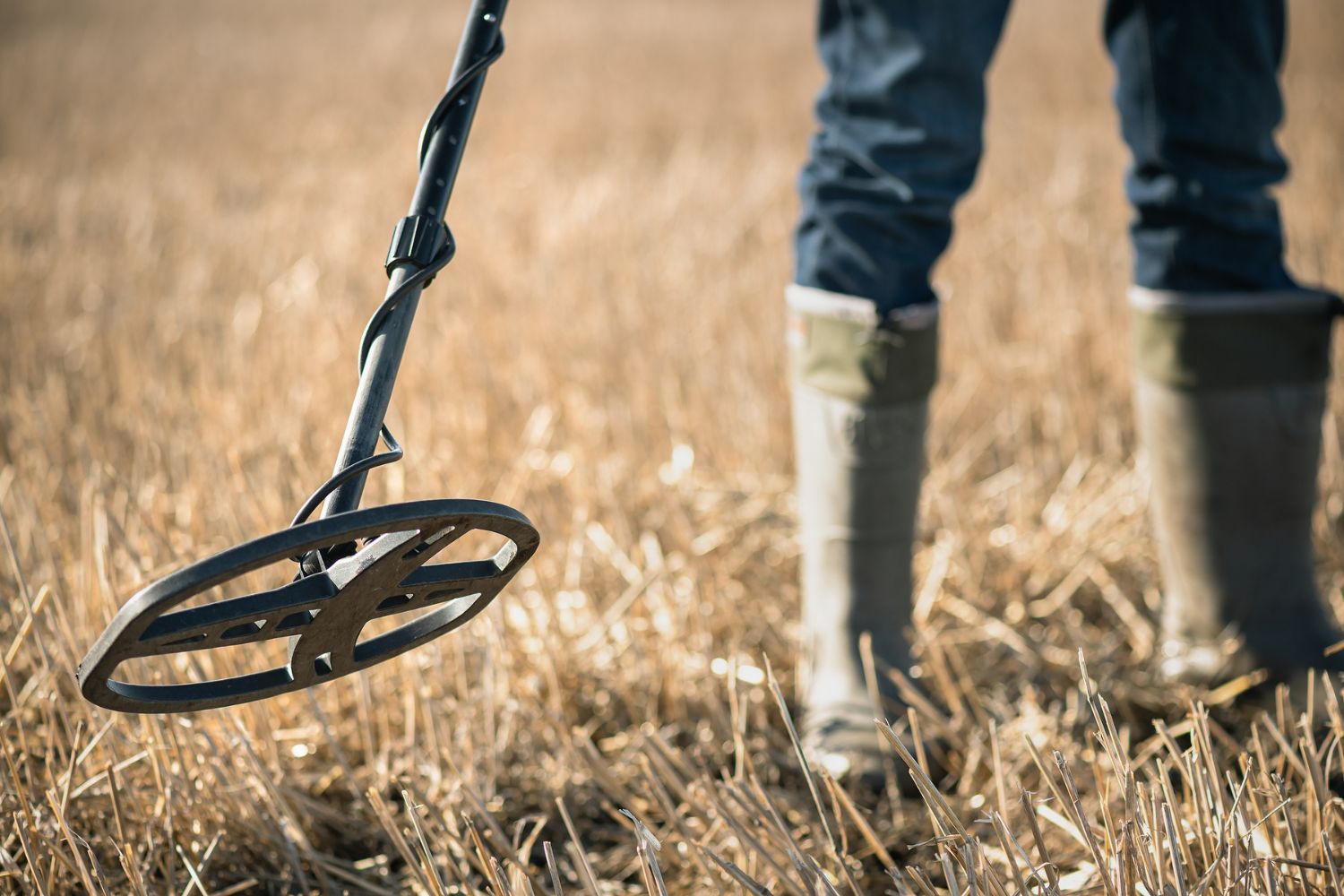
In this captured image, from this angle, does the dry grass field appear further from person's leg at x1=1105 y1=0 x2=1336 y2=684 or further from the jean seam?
the jean seam

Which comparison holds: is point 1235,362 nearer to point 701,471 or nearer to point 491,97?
point 701,471

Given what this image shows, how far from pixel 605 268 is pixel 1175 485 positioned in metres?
1.88

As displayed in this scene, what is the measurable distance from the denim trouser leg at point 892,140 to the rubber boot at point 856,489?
0.04m

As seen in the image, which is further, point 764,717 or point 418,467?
point 418,467

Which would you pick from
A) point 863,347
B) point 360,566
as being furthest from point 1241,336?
point 360,566

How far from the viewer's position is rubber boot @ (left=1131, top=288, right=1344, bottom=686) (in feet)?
3.84

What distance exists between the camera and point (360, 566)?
2.02ft

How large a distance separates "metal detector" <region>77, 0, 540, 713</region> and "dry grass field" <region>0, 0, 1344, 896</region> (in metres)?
0.19

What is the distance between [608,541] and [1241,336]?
83cm

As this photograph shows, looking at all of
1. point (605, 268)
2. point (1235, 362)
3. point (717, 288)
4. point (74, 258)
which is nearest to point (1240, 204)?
point (1235, 362)

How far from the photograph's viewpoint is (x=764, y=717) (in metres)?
1.20

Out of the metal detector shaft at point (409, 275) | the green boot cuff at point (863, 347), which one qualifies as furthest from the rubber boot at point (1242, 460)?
the metal detector shaft at point (409, 275)

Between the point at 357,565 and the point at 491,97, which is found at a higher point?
the point at 491,97

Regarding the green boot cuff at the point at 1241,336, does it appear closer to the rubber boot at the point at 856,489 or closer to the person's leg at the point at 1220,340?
the person's leg at the point at 1220,340
